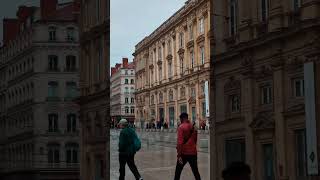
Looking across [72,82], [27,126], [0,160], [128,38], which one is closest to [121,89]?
[128,38]

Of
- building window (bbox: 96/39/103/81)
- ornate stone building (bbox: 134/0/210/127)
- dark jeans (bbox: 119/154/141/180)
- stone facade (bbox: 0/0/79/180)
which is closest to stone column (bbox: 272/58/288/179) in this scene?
ornate stone building (bbox: 134/0/210/127)

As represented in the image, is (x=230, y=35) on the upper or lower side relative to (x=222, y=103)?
upper

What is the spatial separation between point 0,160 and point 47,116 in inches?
32.8

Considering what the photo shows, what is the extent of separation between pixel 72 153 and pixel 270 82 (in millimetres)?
2297

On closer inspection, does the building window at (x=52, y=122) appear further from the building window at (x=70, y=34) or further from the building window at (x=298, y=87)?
the building window at (x=298, y=87)

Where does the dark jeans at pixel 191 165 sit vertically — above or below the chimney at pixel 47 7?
below

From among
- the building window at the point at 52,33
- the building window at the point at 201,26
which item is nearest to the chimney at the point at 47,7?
the building window at the point at 52,33

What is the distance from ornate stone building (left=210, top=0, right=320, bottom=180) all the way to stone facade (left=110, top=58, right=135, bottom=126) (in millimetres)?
A: 797

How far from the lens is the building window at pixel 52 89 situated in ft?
16.7

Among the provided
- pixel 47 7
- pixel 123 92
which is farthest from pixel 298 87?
pixel 47 7

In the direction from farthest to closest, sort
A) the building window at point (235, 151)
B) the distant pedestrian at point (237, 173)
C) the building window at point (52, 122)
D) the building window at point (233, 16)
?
the building window at point (52, 122)
the building window at point (233, 16)
the building window at point (235, 151)
the distant pedestrian at point (237, 173)

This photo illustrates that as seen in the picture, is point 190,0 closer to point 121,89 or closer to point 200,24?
point 200,24

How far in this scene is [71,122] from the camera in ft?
17.0

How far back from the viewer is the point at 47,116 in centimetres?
506
